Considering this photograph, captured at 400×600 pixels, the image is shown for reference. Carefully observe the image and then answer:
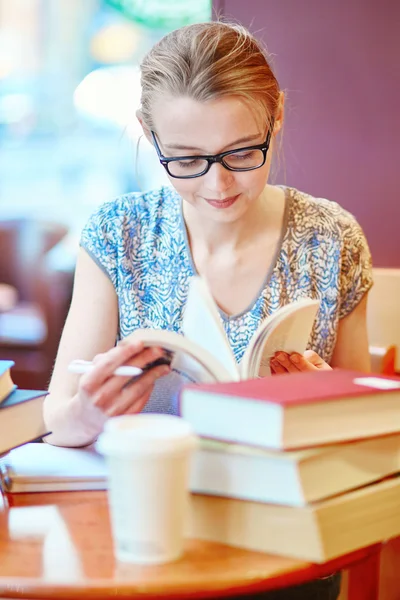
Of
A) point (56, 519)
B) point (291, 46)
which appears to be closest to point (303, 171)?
point (291, 46)

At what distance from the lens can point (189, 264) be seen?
1793 millimetres

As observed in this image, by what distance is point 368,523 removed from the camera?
1.00 m

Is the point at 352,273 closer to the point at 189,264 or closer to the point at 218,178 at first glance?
the point at 189,264

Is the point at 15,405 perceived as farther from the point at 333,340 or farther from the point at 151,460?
the point at 333,340

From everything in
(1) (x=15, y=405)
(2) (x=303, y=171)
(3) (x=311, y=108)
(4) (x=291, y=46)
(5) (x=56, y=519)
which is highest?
(4) (x=291, y=46)

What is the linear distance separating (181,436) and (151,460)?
0.14ft

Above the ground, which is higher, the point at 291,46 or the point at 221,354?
the point at 291,46

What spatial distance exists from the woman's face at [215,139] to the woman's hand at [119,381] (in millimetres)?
480

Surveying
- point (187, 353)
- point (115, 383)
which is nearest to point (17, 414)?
point (115, 383)

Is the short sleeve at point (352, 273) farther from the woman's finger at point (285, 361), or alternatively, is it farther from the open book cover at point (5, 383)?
the open book cover at point (5, 383)

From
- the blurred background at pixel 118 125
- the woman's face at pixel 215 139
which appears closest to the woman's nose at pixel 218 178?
the woman's face at pixel 215 139

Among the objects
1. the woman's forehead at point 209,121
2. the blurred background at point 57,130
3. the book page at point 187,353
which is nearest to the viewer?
the book page at point 187,353

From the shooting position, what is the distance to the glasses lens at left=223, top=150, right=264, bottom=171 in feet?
4.99

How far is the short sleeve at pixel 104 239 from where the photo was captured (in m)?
1.77
